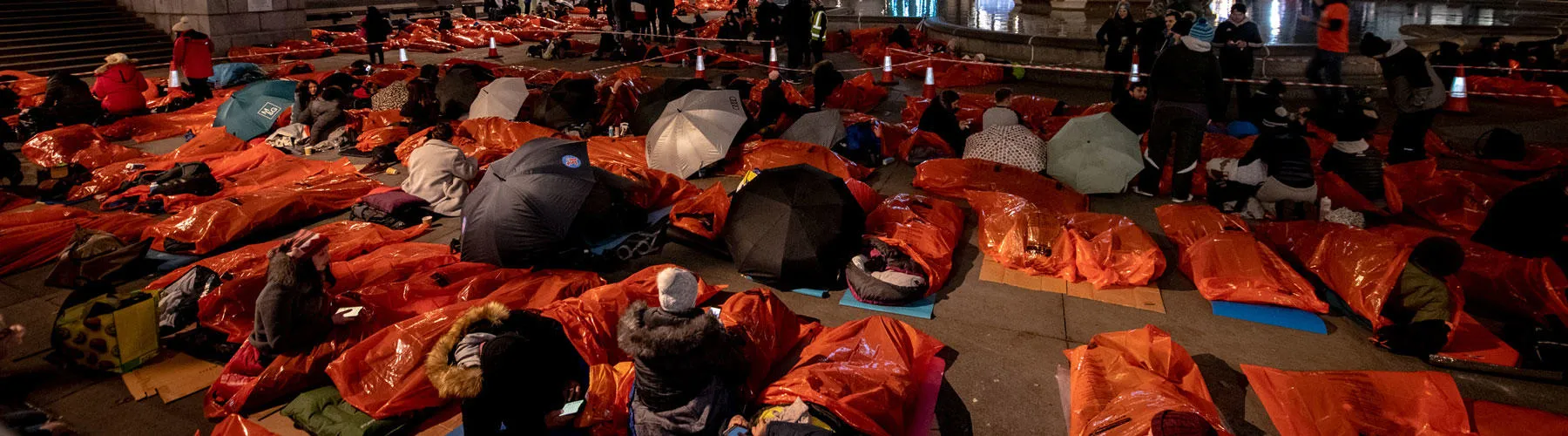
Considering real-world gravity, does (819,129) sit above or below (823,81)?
below

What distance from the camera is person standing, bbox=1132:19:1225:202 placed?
690 centimetres

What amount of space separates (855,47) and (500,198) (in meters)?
13.4

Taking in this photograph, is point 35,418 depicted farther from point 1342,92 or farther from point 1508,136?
point 1342,92

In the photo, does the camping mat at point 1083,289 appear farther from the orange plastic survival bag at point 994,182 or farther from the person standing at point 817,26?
the person standing at point 817,26

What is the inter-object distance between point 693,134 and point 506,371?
4895 millimetres

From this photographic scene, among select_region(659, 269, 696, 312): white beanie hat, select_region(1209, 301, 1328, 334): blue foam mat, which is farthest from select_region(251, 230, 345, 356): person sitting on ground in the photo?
select_region(1209, 301, 1328, 334): blue foam mat

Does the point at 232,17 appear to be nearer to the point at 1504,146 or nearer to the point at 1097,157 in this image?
the point at 1097,157

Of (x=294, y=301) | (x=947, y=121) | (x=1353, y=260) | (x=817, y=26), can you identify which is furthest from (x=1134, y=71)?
(x=294, y=301)

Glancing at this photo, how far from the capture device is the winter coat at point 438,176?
7.56m

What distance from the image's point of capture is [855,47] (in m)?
18.1

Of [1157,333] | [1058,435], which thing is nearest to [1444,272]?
[1157,333]

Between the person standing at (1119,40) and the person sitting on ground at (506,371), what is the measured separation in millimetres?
9428

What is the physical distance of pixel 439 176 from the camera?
7578mm

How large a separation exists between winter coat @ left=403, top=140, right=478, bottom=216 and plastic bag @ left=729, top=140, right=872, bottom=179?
278cm
